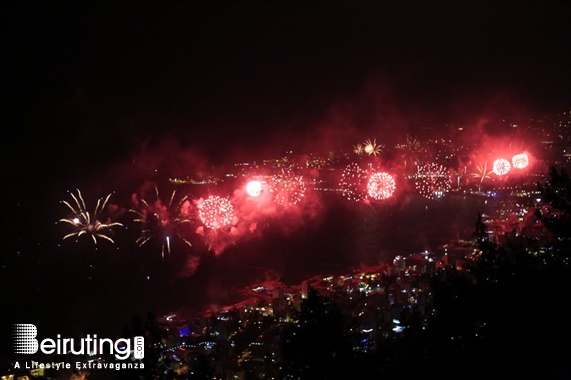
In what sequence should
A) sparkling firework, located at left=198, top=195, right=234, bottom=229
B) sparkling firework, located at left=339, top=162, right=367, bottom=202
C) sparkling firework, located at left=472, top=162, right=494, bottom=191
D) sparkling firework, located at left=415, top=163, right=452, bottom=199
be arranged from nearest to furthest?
sparkling firework, located at left=198, top=195, right=234, bottom=229
sparkling firework, located at left=472, top=162, right=494, bottom=191
sparkling firework, located at left=415, top=163, right=452, bottom=199
sparkling firework, located at left=339, top=162, right=367, bottom=202

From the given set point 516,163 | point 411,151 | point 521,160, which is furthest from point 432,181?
point 521,160

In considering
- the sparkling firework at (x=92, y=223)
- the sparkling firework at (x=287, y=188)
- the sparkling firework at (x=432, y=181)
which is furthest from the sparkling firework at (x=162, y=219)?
the sparkling firework at (x=432, y=181)

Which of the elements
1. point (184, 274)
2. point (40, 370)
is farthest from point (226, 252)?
point (40, 370)

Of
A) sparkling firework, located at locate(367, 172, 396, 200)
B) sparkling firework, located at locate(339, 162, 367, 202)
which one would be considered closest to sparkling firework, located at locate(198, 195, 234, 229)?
sparkling firework, located at locate(367, 172, 396, 200)

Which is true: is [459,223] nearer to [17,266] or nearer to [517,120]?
[517,120]

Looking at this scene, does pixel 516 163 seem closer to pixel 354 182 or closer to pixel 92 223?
pixel 354 182

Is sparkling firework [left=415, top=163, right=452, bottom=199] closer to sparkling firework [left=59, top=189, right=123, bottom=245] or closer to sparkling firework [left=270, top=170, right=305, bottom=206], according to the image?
sparkling firework [left=270, top=170, right=305, bottom=206]

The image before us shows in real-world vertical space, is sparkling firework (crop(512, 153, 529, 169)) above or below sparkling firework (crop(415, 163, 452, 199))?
below
